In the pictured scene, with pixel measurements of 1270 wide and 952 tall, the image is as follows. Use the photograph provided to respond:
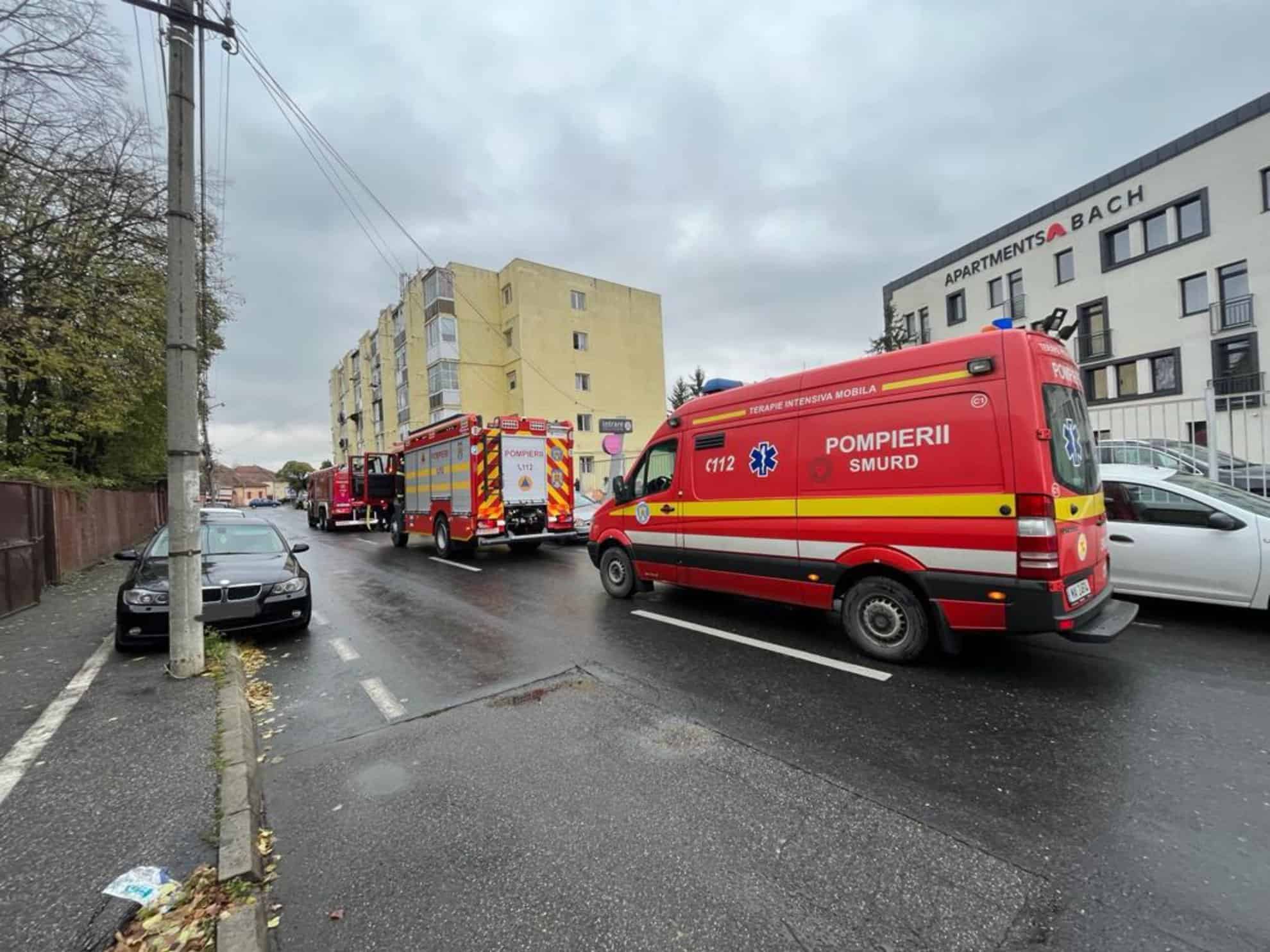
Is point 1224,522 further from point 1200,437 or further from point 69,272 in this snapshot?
point 69,272

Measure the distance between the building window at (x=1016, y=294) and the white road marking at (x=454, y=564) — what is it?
26864 millimetres

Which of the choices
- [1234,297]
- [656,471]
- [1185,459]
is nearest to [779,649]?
[656,471]

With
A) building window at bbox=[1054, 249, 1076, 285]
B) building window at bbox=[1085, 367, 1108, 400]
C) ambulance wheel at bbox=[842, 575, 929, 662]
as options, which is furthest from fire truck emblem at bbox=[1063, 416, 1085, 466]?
building window at bbox=[1054, 249, 1076, 285]

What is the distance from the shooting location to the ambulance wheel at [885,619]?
459 centimetres

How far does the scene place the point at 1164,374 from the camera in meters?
21.2

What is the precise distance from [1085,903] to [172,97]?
26.0 ft

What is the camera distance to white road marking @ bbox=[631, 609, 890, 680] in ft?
15.0

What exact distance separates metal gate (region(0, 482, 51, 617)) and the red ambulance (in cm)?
959

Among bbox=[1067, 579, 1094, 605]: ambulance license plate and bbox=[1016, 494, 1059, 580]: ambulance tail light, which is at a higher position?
bbox=[1016, 494, 1059, 580]: ambulance tail light

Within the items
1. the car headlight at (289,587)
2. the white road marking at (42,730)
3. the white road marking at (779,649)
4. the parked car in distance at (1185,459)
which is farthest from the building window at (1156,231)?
the white road marking at (42,730)

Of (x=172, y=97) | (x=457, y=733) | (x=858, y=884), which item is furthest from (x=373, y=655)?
(x=172, y=97)

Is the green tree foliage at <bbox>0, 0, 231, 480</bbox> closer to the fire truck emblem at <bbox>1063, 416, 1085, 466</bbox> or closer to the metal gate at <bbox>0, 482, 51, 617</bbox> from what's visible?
the metal gate at <bbox>0, 482, 51, 617</bbox>

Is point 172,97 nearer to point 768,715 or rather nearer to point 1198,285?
point 768,715

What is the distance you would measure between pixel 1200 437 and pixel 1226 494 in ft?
18.2
